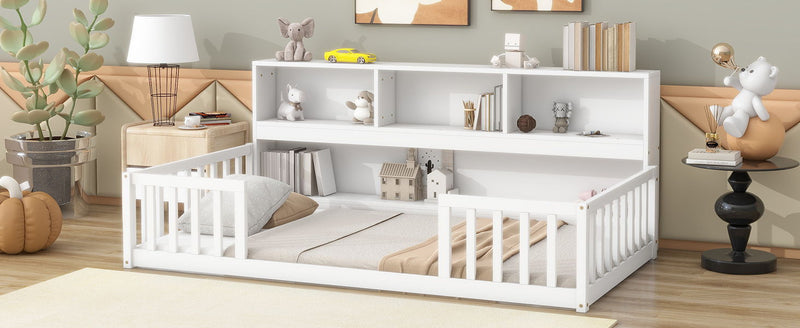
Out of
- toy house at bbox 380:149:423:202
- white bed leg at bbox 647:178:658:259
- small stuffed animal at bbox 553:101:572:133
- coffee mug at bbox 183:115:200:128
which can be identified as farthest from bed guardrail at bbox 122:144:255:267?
white bed leg at bbox 647:178:658:259

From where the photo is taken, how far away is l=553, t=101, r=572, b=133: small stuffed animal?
4.84m

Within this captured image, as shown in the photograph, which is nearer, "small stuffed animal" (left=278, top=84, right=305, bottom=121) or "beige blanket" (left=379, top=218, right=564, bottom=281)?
"beige blanket" (left=379, top=218, right=564, bottom=281)

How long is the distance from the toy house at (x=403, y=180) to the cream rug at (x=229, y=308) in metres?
1.12

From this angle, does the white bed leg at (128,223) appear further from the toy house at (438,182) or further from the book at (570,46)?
the book at (570,46)

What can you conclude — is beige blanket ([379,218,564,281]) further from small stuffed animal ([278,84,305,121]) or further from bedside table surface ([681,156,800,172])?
small stuffed animal ([278,84,305,121])

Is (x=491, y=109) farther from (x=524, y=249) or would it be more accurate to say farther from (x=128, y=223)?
(x=128, y=223)

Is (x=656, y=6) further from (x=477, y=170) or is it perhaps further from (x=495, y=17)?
(x=477, y=170)

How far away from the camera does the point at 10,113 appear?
19.7 ft

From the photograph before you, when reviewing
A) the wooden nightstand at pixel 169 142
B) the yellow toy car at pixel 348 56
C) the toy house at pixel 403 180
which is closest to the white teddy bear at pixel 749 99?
the toy house at pixel 403 180

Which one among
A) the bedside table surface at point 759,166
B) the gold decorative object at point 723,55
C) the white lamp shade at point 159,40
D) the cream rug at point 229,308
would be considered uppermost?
the white lamp shade at point 159,40

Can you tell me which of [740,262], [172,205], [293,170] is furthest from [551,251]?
[293,170]

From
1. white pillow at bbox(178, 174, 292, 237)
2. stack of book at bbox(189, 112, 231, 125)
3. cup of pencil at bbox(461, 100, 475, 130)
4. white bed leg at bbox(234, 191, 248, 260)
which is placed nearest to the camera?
white bed leg at bbox(234, 191, 248, 260)

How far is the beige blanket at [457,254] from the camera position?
3986mm

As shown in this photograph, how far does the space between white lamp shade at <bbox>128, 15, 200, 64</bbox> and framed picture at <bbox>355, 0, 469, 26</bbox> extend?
86 centimetres
